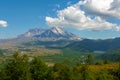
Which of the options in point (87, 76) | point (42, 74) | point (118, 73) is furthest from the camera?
point (118, 73)

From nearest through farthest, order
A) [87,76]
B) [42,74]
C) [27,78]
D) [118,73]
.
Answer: [27,78] < [42,74] < [87,76] < [118,73]

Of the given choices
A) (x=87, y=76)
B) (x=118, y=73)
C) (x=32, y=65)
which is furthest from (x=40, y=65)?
(x=118, y=73)

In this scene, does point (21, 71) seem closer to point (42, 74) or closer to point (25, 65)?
point (25, 65)

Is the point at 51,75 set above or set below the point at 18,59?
below

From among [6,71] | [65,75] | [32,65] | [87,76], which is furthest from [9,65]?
[87,76]

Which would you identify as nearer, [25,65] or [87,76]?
[25,65]

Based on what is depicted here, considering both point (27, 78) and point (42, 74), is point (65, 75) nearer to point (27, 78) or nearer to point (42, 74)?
point (42, 74)

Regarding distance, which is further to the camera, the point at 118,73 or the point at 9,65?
the point at 118,73

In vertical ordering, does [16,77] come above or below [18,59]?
below

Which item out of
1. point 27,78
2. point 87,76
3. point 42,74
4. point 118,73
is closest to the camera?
point 27,78

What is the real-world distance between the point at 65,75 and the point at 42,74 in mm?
9452

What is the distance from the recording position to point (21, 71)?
82812 mm

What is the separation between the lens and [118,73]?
447ft

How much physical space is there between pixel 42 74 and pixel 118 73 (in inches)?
2306
